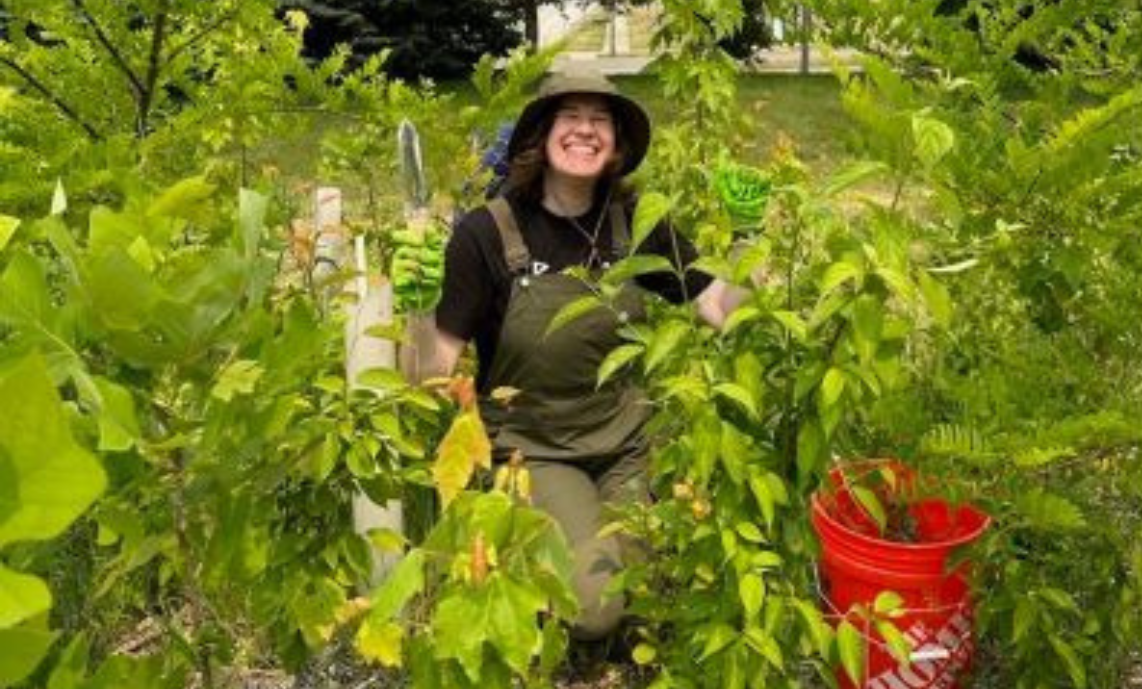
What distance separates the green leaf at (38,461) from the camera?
0.57 metres

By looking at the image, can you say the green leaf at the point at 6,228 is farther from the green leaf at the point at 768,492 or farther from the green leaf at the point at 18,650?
the green leaf at the point at 768,492

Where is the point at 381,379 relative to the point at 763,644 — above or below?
above

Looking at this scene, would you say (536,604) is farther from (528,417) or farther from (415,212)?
(528,417)

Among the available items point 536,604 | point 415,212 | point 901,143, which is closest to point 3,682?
Answer: point 536,604

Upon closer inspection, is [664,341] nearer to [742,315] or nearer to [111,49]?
[742,315]

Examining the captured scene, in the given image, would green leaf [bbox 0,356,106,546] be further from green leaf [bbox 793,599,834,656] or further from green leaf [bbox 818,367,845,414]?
green leaf [bbox 793,599,834,656]

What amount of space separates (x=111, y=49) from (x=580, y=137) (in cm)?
122

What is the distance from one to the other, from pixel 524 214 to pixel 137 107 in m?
1.07

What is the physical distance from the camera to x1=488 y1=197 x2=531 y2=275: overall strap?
10.3 feet

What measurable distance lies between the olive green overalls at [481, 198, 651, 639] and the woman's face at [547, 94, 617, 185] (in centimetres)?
17

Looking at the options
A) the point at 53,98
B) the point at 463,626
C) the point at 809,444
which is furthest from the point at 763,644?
the point at 53,98

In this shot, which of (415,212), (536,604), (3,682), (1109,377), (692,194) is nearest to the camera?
(3,682)

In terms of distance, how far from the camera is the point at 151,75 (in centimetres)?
322

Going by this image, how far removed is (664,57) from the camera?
150 inches
